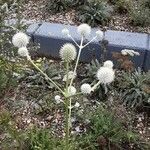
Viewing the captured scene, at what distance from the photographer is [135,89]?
439 cm

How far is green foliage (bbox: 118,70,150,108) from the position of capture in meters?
4.36

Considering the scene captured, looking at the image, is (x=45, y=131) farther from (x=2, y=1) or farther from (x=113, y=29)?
(x=2, y=1)

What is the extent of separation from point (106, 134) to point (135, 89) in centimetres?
69

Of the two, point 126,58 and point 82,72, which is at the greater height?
point 126,58

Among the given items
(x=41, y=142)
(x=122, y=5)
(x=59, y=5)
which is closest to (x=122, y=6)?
(x=122, y=5)

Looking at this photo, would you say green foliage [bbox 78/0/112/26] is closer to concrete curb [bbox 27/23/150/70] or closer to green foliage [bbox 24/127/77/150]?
concrete curb [bbox 27/23/150/70]

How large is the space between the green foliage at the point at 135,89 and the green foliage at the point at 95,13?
116 cm

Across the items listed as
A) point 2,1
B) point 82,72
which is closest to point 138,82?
point 82,72

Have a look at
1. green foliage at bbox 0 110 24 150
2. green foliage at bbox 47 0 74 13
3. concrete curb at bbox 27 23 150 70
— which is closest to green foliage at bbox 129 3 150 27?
concrete curb at bbox 27 23 150 70

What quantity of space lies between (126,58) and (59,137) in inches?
41.7

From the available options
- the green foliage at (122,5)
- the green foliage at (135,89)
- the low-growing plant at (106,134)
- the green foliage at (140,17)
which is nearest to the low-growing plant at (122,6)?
the green foliage at (122,5)

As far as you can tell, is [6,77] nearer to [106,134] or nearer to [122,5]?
[106,134]

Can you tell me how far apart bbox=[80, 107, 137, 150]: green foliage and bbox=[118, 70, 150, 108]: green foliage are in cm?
42

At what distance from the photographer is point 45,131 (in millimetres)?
3814
